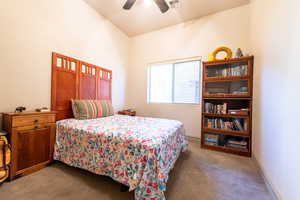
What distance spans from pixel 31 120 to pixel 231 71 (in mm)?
3491

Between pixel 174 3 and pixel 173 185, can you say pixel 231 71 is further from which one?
pixel 173 185

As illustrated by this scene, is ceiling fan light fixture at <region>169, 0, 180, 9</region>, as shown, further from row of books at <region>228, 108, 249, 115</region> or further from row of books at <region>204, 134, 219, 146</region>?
row of books at <region>204, 134, 219, 146</region>

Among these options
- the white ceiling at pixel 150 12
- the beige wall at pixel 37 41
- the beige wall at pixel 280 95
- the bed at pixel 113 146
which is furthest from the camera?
the white ceiling at pixel 150 12

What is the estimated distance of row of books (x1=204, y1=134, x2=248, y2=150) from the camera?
232 cm

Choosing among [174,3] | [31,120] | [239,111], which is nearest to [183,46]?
[174,3]

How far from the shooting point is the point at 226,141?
8.25 ft

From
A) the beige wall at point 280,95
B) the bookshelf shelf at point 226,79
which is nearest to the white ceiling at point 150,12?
the beige wall at point 280,95

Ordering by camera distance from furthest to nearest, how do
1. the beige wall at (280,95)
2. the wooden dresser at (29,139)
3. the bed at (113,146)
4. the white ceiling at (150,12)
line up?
the white ceiling at (150,12)
the wooden dresser at (29,139)
the bed at (113,146)
the beige wall at (280,95)

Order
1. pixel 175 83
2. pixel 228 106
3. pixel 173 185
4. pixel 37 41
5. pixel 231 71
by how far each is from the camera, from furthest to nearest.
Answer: pixel 175 83, pixel 228 106, pixel 231 71, pixel 37 41, pixel 173 185

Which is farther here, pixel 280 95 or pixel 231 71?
pixel 231 71

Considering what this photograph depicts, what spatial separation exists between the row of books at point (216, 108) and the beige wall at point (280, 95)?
0.62 m

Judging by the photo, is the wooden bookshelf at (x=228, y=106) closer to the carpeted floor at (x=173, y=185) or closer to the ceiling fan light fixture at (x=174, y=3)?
the carpeted floor at (x=173, y=185)

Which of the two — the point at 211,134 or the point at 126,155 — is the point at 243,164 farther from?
the point at 126,155

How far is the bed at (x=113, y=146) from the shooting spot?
111cm
